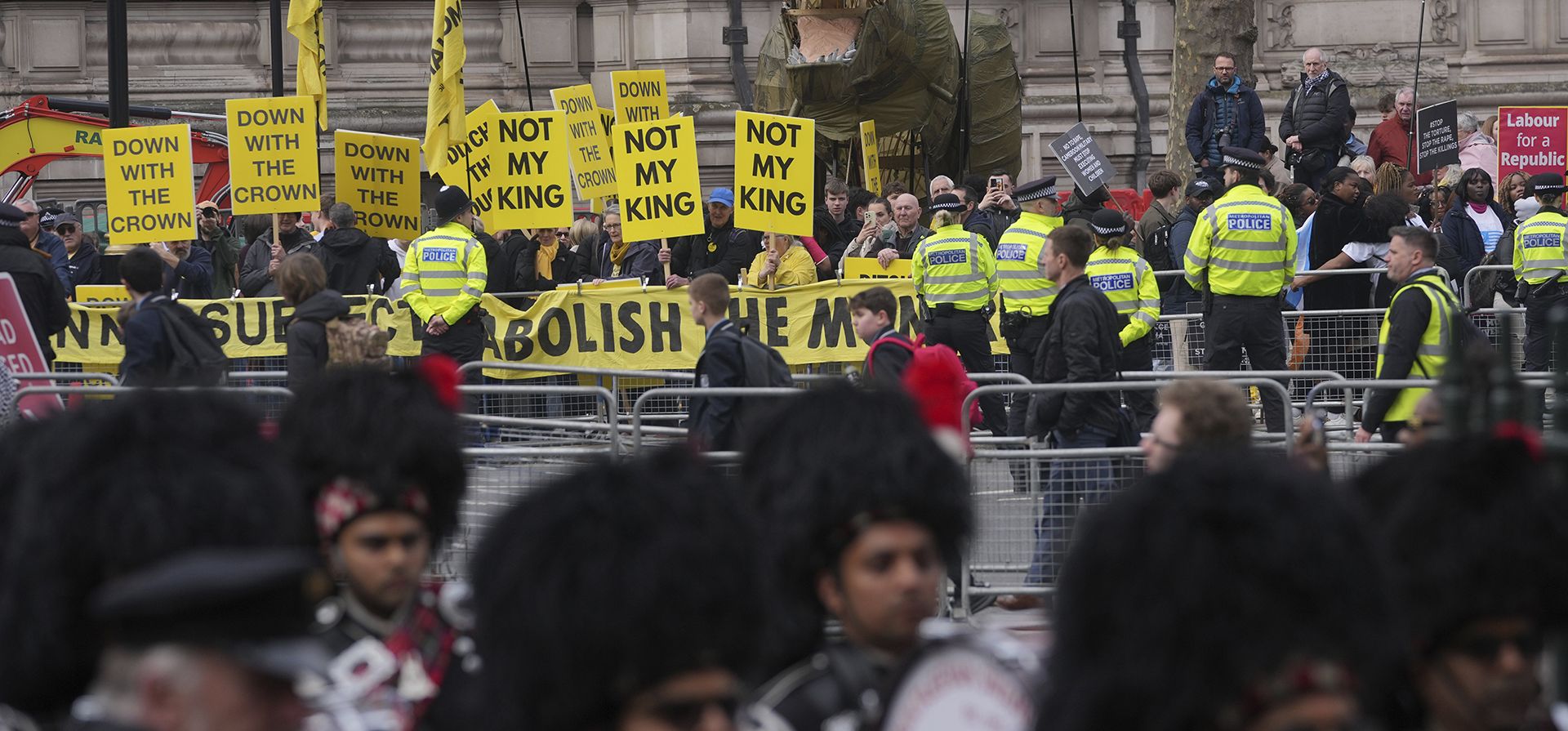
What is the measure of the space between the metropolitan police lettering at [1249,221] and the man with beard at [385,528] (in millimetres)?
8634

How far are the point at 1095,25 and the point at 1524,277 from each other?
15960 millimetres

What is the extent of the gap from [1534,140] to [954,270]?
9076 mm

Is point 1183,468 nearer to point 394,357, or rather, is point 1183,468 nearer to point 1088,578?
point 1088,578

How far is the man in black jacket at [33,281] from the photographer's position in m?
12.0

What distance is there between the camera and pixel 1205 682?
294cm

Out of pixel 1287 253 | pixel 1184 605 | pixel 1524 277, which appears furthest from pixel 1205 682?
pixel 1524 277

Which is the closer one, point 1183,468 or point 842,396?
point 1183,468

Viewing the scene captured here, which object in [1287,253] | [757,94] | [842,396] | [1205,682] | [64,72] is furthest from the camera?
[64,72]

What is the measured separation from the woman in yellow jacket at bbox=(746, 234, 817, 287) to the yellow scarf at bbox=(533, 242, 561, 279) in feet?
8.43

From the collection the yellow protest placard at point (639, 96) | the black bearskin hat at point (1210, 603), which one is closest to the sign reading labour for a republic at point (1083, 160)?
the yellow protest placard at point (639, 96)

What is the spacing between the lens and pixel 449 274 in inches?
540

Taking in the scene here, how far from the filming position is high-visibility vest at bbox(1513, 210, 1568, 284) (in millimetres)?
14133

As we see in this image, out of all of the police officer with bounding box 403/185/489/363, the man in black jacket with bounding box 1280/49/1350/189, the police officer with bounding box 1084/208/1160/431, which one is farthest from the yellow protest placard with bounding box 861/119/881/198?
the police officer with bounding box 1084/208/1160/431

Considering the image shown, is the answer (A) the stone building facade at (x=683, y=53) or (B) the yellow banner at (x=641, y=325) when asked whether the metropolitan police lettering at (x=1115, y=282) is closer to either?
(B) the yellow banner at (x=641, y=325)
